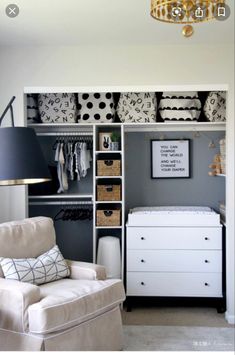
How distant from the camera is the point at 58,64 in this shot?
404 cm

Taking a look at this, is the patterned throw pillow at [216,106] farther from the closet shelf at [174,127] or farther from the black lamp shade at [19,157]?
the black lamp shade at [19,157]

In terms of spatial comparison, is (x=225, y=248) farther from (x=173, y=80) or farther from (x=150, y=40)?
(x=150, y=40)

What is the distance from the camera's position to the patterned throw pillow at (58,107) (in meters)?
4.35

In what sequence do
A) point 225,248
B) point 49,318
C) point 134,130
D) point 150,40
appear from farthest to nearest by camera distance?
point 134,130 < point 225,248 < point 150,40 < point 49,318

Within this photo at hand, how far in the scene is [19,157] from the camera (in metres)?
2.54

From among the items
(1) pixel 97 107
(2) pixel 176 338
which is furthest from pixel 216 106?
(2) pixel 176 338

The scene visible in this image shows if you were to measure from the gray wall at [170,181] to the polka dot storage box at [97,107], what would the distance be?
0.46 metres

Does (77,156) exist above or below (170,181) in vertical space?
above

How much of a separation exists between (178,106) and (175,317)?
6.64 ft

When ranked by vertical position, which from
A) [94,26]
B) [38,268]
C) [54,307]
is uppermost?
[94,26]

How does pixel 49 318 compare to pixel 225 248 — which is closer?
pixel 49 318

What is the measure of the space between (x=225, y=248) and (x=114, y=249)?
1066 mm

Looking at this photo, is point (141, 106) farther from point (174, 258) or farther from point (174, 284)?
point (174, 284)

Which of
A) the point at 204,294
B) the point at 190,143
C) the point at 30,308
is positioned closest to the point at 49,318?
the point at 30,308
